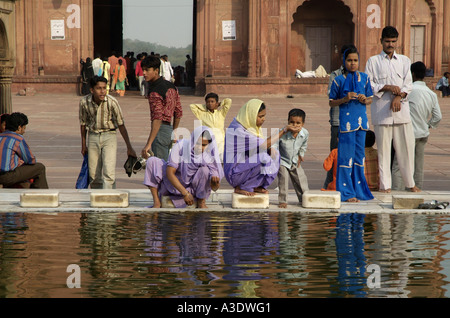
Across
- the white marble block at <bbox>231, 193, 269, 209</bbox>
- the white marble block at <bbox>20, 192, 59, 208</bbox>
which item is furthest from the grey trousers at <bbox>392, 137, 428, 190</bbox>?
the white marble block at <bbox>20, 192, 59, 208</bbox>

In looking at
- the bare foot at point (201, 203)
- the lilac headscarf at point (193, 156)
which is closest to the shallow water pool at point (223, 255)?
the bare foot at point (201, 203)

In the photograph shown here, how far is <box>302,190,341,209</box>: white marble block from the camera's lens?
850cm

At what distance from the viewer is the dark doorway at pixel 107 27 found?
114ft

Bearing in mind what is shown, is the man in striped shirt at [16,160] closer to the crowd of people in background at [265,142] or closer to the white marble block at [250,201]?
the crowd of people in background at [265,142]

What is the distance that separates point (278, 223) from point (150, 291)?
8.47 ft

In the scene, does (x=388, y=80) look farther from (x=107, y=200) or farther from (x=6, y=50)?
(x=6, y=50)

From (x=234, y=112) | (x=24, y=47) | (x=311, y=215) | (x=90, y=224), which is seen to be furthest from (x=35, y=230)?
(x=24, y=47)

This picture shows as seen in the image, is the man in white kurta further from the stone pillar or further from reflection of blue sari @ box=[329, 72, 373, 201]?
the stone pillar

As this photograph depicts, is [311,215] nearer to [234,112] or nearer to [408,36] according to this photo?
[234,112]

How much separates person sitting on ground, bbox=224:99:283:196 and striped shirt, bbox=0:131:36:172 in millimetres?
2297

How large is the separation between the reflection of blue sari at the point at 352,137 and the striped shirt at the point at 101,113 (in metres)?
2.38

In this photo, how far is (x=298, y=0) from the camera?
2788cm

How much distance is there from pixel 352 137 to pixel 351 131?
0.07 m

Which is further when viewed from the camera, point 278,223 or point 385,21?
point 385,21
